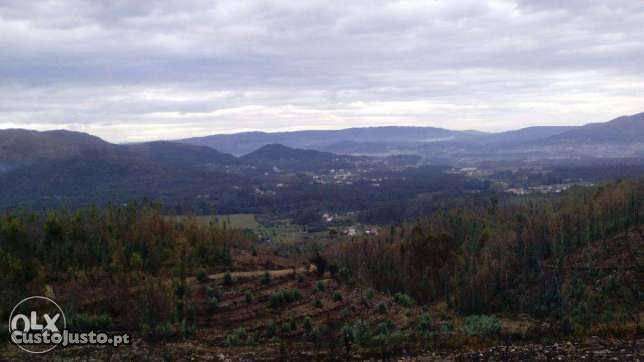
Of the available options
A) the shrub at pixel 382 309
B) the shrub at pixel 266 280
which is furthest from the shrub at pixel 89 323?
the shrub at pixel 382 309

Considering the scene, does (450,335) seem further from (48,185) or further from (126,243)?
(48,185)

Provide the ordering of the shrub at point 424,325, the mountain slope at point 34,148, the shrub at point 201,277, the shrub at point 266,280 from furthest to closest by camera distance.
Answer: the mountain slope at point 34,148 → the shrub at point 201,277 → the shrub at point 266,280 → the shrub at point 424,325

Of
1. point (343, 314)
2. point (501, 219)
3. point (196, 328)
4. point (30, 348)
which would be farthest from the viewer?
point (501, 219)

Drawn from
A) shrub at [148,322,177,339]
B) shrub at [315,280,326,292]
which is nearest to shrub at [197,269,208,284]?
shrub at [315,280,326,292]

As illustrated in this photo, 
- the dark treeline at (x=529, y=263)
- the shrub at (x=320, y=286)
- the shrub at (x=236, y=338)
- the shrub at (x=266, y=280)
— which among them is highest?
the shrub at (x=236, y=338)

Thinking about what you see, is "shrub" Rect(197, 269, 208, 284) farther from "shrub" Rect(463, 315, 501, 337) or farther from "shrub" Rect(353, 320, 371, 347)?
"shrub" Rect(463, 315, 501, 337)

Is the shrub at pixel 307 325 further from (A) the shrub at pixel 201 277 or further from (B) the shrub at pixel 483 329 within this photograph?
(A) the shrub at pixel 201 277

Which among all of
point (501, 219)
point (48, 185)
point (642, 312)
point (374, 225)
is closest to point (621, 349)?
point (642, 312)

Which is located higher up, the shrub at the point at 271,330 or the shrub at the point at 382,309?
the shrub at the point at 271,330

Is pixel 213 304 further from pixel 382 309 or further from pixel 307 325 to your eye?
pixel 382 309
